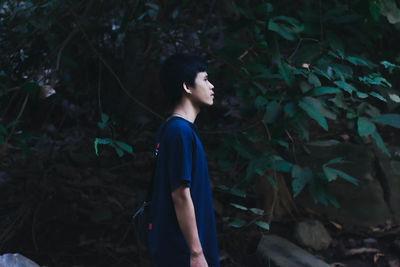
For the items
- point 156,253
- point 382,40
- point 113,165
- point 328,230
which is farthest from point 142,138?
point 382,40

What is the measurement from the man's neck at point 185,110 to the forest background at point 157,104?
0.44m

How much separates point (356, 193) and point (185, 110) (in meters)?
2.63

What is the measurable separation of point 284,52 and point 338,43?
6.89 feet

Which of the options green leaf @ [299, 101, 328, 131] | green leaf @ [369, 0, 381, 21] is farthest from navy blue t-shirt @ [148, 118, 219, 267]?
green leaf @ [369, 0, 381, 21]

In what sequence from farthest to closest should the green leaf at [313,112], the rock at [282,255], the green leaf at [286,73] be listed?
the rock at [282,255]
the green leaf at [286,73]
the green leaf at [313,112]

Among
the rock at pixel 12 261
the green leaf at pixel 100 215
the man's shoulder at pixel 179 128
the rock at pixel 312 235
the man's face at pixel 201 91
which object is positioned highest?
the man's face at pixel 201 91

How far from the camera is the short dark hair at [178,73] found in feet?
5.84

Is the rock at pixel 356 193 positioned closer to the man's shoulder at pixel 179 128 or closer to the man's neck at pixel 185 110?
the man's neck at pixel 185 110

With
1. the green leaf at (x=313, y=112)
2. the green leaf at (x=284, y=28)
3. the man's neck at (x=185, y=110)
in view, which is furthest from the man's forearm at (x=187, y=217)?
the green leaf at (x=284, y=28)

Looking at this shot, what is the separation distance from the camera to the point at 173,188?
158cm

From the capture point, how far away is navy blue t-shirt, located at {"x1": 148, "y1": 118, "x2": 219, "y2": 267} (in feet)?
5.27

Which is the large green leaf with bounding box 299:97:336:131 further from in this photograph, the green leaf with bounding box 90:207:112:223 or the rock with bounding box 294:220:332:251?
the green leaf with bounding box 90:207:112:223

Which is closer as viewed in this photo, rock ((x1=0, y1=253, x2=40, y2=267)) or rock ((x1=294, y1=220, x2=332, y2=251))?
rock ((x1=0, y1=253, x2=40, y2=267))

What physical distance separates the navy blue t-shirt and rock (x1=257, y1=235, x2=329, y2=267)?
1432 mm
